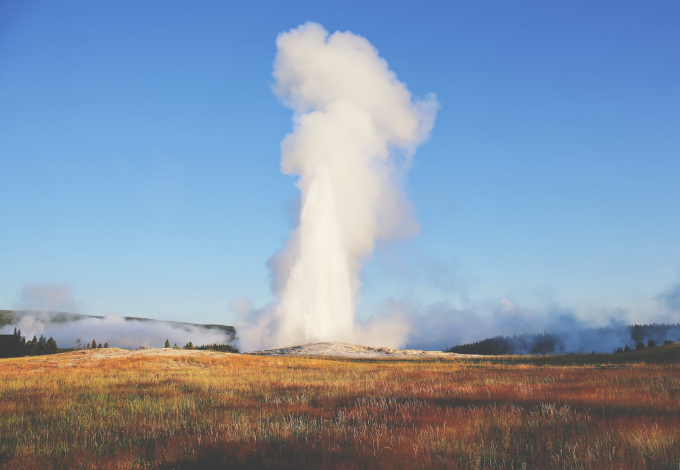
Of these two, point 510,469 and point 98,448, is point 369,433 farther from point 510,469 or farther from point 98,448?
point 98,448

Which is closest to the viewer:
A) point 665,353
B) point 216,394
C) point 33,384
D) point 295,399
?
point 295,399

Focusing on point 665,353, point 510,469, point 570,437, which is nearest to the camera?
point 510,469

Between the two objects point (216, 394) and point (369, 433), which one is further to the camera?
point (216, 394)

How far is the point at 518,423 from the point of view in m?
8.78

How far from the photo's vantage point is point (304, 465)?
619 centimetres

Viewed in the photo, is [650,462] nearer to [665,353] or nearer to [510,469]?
[510,469]

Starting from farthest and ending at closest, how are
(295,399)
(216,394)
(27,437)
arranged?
(216,394) < (295,399) < (27,437)

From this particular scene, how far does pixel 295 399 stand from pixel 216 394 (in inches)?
127

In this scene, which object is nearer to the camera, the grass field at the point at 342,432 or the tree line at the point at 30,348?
the grass field at the point at 342,432

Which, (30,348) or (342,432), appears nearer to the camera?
(342,432)

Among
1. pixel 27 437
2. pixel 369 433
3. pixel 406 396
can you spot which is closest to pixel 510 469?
pixel 369 433

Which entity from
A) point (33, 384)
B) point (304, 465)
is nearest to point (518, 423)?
point (304, 465)

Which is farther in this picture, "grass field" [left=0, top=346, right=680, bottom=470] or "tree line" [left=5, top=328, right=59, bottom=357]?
"tree line" [left=5, top=328, right=59, bottom=357]

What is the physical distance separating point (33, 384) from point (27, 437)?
524 inches
